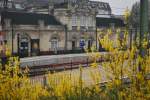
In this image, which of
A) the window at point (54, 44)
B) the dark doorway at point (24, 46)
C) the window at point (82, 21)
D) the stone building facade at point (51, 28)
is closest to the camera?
the stone building facade at point (51, 28)

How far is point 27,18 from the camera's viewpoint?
43500 mm

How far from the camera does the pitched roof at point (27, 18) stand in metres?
40.7

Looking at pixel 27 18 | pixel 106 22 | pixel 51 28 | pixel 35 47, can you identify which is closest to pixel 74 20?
pixel 51 28

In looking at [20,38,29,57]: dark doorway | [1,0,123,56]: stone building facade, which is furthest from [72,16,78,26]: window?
[20,38,29,57]: dark doorway

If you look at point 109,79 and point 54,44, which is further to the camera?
point 54,44

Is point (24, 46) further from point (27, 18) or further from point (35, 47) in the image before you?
point (27, 18)

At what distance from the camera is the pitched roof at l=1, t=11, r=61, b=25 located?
40.7 m

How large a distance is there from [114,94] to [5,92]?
1.93 m

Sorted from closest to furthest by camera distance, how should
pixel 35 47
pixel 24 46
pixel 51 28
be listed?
pixel 24 46 → pixel 35 47 → pixel 51 28

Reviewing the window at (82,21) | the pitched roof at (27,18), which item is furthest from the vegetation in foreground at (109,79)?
the window at (82,21)

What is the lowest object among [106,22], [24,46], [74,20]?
[24,46]

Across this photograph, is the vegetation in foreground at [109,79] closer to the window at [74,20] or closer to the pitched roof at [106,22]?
the window at [74,20]

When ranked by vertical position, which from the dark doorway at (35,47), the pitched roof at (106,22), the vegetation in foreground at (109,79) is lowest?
the dark doorway at (35,47)

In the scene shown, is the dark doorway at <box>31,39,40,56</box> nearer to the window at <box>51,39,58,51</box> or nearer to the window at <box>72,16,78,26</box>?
the window at <box>51,39,58,51</box>
